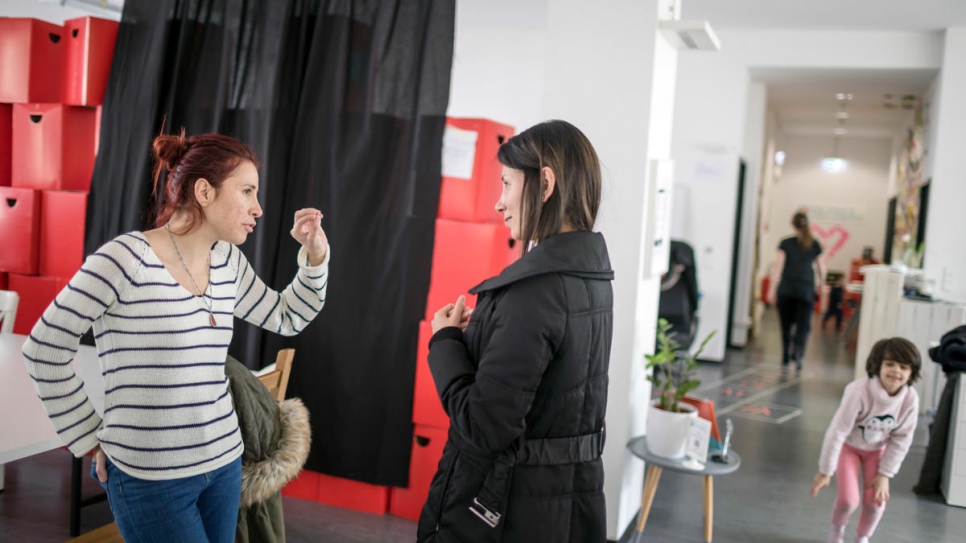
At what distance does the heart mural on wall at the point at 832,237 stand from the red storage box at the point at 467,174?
13392mm

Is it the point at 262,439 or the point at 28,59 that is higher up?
the point at 28,59

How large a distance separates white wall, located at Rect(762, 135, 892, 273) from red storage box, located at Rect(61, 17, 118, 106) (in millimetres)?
13122

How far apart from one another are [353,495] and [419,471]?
1.16 ft

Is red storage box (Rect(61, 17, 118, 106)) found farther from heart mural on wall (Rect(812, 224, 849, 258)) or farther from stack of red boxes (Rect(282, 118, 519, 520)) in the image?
heart mural on wall (Rect(812, 224, 849, 258))

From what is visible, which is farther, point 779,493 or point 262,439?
point 779,493

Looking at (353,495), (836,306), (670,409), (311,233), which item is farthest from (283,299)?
(836,306)

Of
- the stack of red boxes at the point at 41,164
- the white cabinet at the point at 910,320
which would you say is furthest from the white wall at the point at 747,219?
the stack of red boxes at the point at 41,164

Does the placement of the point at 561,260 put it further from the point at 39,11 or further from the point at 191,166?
the point at 39,11

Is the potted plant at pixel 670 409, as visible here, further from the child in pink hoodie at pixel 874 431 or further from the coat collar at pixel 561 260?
the coat collar at pixel 561 260

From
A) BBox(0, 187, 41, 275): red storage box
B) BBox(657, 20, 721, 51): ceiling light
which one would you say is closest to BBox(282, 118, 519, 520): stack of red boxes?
BBox(657, 20, 721, 51): ceiling light

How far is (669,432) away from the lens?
3102 mm

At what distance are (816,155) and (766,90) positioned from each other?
7.02 metres

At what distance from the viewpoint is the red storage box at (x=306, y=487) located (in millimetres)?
3459

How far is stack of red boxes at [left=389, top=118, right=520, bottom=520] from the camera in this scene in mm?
3115
